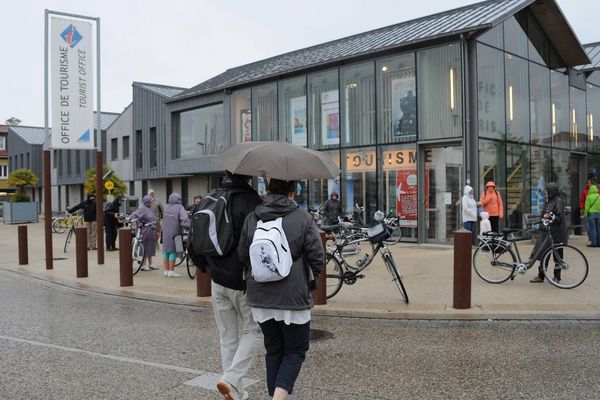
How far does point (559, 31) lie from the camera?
1906 centimetres

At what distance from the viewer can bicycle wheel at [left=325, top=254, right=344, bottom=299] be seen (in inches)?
335

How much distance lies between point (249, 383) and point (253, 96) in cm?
1858

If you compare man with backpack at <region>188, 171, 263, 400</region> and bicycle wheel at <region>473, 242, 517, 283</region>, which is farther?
bicycle wheel at <region>473, 242, 517, 283</region>

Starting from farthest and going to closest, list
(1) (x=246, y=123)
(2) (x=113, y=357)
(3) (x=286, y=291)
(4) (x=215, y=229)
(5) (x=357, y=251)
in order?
Answer: (1) (x=246, y=123) < (5) (x=357, y=251) < (2) (x=113, y=357) < (4) (x=215, y=229) < (3) (x=286, y=291)

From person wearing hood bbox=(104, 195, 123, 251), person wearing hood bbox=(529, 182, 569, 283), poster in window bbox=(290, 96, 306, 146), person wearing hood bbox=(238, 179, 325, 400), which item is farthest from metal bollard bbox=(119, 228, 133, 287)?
poster in window bbox=(290, 96, 306, 146)

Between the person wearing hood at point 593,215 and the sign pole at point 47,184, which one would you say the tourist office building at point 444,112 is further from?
the sign pole at point 47,184

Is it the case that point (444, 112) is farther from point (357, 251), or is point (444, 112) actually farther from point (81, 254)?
point (81, 254)

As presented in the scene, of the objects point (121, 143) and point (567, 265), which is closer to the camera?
point (567, 265)

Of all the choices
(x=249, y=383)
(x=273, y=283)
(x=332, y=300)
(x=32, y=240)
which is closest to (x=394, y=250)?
(x=332, y=300)

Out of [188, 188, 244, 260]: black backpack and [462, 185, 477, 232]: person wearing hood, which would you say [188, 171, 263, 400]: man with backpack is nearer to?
[188, 188, 244, 260]: black backpack

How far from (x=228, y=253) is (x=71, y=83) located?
35.2 feet

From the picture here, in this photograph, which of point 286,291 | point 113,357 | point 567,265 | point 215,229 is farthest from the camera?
point 567,265

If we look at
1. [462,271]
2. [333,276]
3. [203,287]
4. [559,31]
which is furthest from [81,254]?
[559,31]

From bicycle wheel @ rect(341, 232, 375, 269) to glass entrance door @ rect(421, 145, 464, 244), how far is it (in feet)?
25.5
